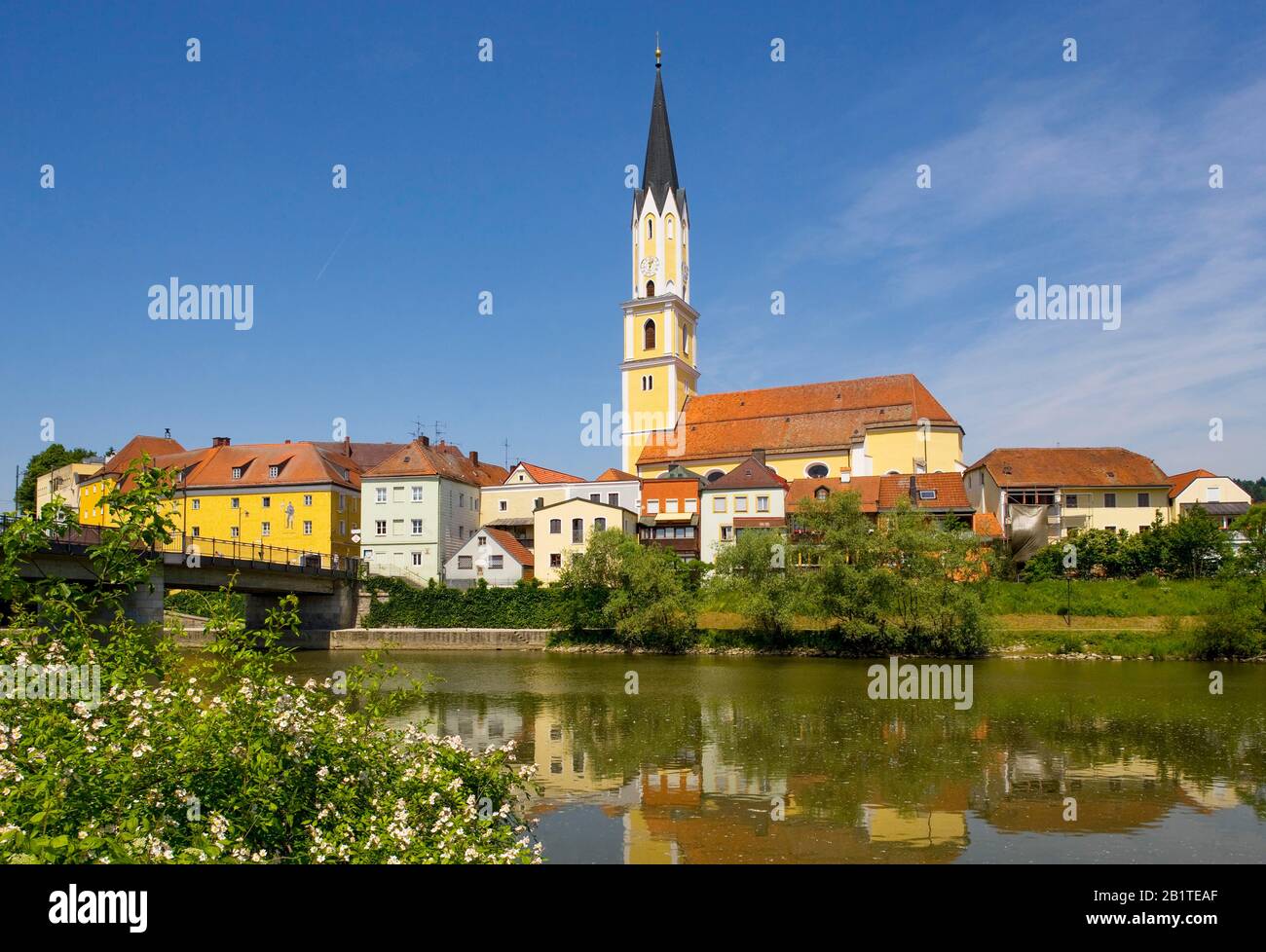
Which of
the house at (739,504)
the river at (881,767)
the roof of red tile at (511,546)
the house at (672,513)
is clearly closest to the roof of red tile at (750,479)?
the house at (739,504)

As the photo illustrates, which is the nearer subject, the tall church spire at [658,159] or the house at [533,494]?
the house at [533,494]

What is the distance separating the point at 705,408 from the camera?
298ft

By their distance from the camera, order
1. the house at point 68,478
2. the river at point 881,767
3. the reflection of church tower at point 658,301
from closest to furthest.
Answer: the river at point 881,767, the house at point 68,478, the reflection of church tower at point 658,301

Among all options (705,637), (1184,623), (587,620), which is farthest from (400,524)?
(1184,623)

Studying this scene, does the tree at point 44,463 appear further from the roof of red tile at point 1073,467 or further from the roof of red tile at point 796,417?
the roof of red tile at point 1073,467

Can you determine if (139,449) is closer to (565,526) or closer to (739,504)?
(565,526)

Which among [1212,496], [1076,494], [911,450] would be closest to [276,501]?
[911,450]

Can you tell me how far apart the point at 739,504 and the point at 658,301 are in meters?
32.0

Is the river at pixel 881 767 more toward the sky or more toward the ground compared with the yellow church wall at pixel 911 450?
more toward the ground

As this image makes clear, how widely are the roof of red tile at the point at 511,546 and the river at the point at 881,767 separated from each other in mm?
31466

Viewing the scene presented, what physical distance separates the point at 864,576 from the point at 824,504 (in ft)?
17.9

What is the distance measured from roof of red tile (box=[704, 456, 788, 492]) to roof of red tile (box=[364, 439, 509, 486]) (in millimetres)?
19814

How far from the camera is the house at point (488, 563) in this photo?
220 feet
